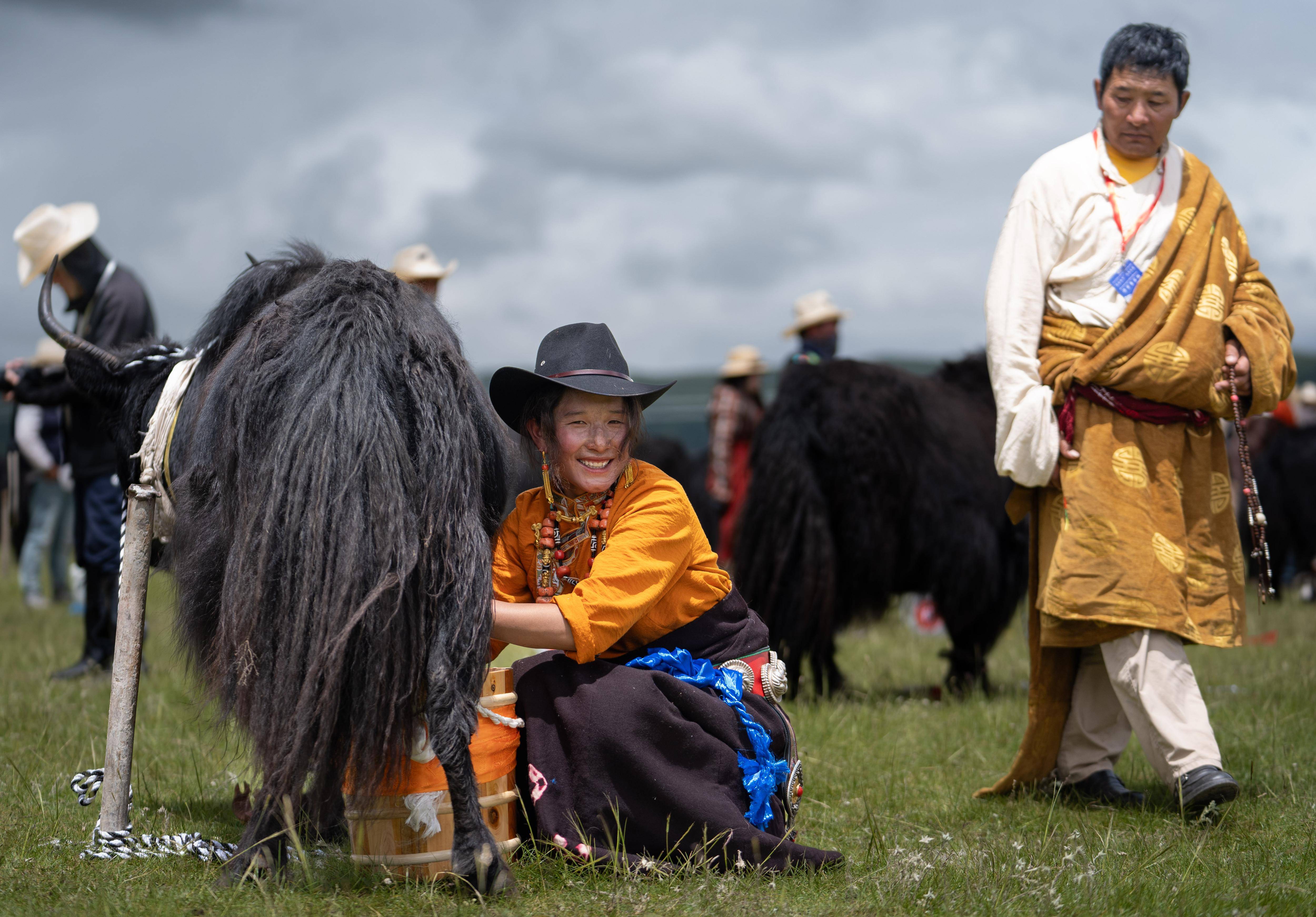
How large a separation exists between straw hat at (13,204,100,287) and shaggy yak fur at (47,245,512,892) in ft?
11.1

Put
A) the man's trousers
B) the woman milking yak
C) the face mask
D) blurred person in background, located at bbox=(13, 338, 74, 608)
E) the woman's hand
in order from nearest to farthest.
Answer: the woman's hand < the woman milking yak < the man's trousers < the face mask < blurred person in background, located at bbox=(13, 338, 74, 608)

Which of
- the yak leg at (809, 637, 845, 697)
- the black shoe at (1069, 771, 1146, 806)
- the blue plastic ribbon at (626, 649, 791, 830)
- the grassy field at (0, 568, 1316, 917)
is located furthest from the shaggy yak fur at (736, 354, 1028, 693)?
the blue plastic ribbon at (626, 649, 791, 830)

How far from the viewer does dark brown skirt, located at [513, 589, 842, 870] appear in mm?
2438

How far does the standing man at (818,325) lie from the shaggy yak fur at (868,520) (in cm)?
125

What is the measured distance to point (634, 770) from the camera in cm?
245

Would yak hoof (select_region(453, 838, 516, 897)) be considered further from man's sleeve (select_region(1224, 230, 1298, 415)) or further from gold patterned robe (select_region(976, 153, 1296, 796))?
man's sleeve (select_region(1224, 230, 1298, 415))

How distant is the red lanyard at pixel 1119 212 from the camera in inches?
128

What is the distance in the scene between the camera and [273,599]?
2.14m

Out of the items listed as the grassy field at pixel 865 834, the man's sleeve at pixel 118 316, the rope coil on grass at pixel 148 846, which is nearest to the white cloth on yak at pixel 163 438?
the grassy field at pixel 865 834

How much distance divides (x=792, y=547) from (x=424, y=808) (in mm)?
3180

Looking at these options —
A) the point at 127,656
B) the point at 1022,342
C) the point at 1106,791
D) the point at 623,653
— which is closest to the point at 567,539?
the point at 623,653

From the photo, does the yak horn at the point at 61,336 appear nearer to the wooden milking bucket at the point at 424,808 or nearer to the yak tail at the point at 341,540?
the yak tail at the point at 341,540

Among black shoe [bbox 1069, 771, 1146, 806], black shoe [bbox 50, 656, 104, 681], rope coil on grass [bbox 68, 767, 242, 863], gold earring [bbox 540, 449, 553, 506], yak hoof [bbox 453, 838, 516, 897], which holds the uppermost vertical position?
gold earring [bbox 540, 449, 553, 506]

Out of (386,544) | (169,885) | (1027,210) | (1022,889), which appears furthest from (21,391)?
(1022,889)
